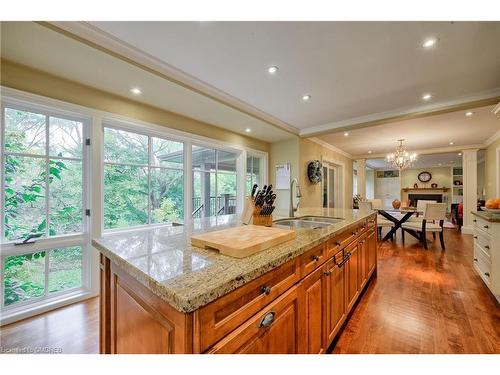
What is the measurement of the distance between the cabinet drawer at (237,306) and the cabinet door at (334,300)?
0.56 meters

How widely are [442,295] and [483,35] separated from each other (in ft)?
8.06

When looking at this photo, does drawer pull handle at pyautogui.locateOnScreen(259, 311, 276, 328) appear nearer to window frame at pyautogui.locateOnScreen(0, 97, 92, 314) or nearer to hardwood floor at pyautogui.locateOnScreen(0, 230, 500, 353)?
hardwood floor at pyautogui.locateOnScreen(0, 230, 500, 353)

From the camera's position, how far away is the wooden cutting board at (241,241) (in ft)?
2.96

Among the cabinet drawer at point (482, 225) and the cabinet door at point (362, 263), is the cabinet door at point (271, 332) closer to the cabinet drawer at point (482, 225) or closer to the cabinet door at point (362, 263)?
the cabinet door at point (362, 263)

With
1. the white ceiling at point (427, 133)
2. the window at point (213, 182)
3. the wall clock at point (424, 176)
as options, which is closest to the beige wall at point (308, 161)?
the white ceiling at point (427, 133)

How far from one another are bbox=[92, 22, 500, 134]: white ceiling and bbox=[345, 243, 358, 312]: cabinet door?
69.4 inches

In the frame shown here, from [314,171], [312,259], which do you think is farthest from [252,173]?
[312,259]

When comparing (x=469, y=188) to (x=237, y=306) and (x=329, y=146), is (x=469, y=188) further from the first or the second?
(x=237, y=306)

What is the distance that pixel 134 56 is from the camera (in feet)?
6.49

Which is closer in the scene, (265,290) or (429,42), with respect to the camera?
(265,290)

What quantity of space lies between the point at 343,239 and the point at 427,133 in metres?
4.57

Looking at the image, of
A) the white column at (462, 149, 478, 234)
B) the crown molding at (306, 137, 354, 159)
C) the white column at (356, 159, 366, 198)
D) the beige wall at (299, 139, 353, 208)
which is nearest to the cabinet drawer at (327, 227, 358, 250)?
the beige wall at (299, 139, 353, 208)

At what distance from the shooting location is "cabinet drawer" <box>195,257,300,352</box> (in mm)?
632
